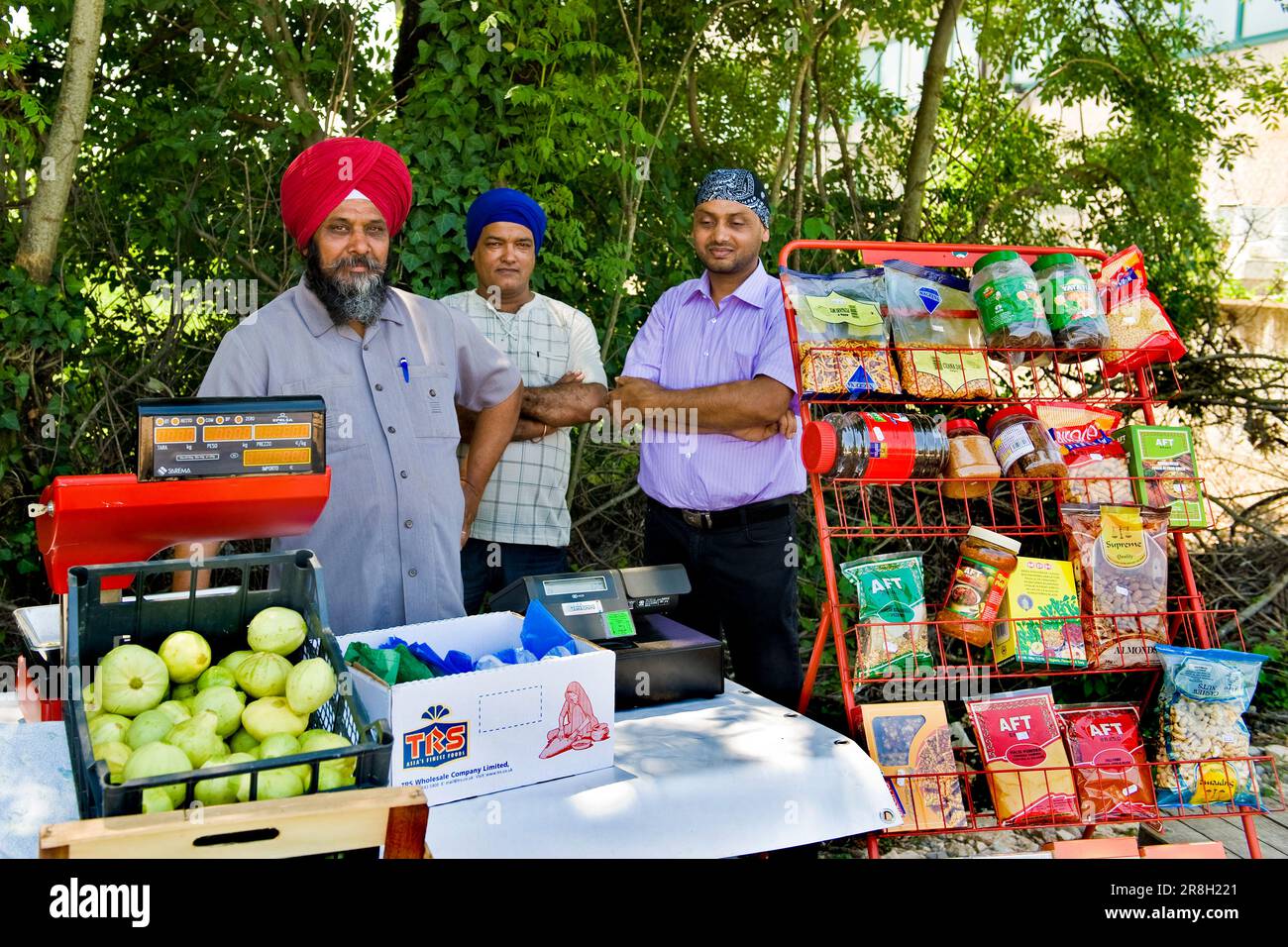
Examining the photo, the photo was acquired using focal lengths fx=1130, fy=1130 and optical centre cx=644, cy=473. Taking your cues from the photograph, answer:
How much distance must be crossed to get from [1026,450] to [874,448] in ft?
1.46

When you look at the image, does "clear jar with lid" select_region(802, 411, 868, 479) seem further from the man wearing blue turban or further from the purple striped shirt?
the man wearing blue turban

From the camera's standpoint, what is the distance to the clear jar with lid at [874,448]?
289 cm

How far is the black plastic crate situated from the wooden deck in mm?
2803

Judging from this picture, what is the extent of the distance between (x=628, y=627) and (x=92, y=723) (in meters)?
1.13

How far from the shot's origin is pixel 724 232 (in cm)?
346

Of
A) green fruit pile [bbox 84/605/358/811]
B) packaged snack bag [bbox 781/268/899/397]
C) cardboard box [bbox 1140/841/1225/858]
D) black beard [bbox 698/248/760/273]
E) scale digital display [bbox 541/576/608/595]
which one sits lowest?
cardboard box [bbox 1140/841/1225/858]

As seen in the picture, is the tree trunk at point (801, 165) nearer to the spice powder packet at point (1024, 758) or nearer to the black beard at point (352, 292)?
the spice powder packet at point (1024, 758)

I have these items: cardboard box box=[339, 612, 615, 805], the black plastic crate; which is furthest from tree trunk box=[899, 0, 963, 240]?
the black plastic crate

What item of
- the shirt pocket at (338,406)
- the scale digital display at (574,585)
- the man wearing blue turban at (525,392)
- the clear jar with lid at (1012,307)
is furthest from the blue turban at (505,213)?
the scale digital display at (574,585)

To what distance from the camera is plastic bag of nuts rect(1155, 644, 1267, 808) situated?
118 inches

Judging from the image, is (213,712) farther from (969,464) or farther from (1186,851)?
(1186,851)

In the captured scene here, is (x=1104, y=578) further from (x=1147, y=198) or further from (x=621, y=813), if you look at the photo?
(x=1147, y=198)

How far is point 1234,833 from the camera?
3.83 metres

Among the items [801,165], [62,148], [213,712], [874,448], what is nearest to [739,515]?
[874,448]
